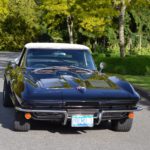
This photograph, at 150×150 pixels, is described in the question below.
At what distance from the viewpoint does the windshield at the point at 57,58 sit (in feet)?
30.6

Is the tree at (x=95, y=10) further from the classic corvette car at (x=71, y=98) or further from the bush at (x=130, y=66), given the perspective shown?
the classic corvette car at (x=71, y=98)

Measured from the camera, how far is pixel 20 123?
26.0 feet

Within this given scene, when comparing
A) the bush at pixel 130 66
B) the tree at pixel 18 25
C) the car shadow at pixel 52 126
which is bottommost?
the tree at pixel 18 25

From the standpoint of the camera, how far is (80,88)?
7.80m

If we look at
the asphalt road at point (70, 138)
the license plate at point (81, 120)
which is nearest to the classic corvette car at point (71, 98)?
the license plate at point (81, 120)

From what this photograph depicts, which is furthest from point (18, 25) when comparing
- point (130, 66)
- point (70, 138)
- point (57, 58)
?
point (70, 138)

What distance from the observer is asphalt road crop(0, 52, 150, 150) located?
7.10 metres

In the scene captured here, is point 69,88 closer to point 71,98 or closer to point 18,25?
point 71,98

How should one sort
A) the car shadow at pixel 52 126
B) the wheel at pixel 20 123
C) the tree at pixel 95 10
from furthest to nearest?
the tree at pixel 95 10 → the car shadow at pixel 52 126 → the wheel at pixel 20 123

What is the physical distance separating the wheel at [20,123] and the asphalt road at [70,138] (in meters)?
0.08

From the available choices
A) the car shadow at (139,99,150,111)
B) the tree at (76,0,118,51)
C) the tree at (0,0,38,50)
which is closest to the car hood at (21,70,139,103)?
the car shadow at (139,99,150,111)

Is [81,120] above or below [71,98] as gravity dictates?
below

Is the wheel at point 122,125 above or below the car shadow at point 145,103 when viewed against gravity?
above

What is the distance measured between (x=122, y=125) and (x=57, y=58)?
6.66ft
